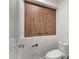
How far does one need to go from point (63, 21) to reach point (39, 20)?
0.89 meters

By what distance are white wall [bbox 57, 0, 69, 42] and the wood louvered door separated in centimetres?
18

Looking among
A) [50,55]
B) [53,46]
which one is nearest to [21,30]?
[50,55]

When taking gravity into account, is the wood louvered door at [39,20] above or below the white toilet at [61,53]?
above

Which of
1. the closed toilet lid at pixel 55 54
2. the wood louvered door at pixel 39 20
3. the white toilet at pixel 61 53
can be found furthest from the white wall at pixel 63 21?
the closed toilet lid at pixel 55 54

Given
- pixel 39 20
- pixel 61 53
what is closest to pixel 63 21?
pixel 39 20

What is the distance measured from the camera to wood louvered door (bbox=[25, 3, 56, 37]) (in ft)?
8.20

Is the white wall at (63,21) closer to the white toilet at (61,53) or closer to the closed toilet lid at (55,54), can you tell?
the white toilet at (61,53)

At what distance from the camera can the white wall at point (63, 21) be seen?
3.02 metres

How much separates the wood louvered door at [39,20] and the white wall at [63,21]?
18 cm

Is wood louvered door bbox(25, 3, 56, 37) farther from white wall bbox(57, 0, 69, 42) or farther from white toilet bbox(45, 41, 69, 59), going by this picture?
white toilet bbox(45, 41, 69, 59)

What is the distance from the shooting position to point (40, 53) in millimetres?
2852

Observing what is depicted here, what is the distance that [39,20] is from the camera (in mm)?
2850
